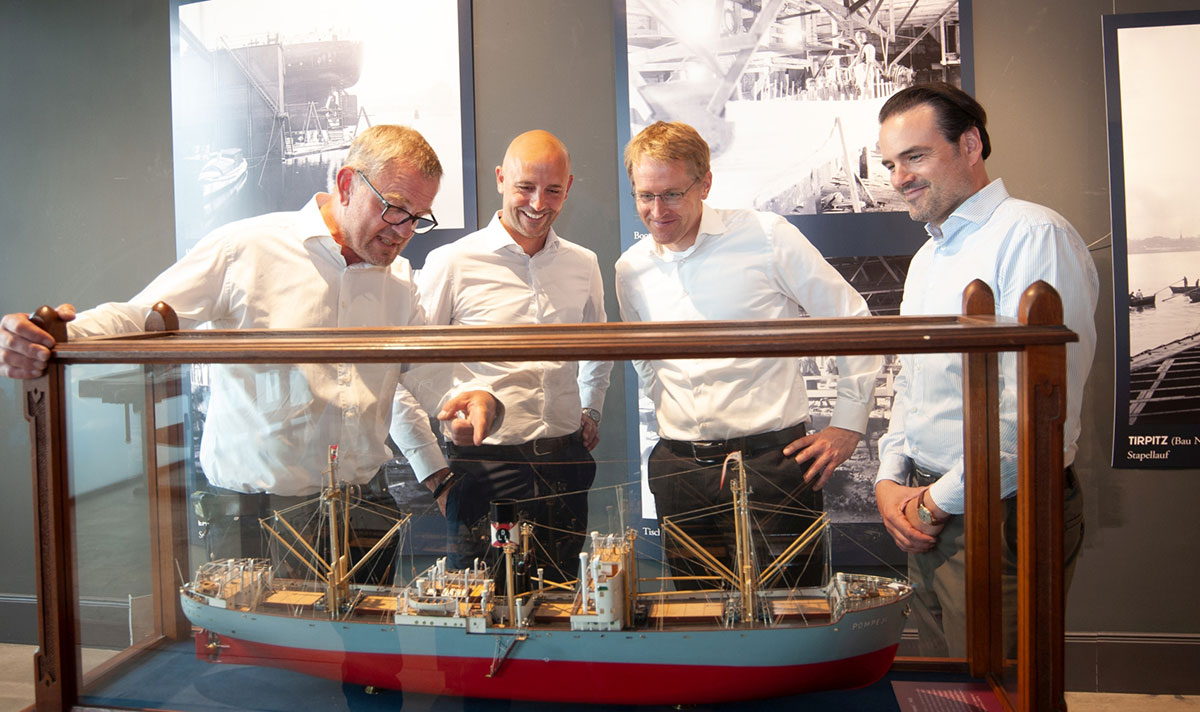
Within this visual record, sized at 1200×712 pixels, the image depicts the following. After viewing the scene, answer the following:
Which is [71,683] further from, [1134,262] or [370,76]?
[1134,262]

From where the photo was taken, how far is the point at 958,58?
3033mm

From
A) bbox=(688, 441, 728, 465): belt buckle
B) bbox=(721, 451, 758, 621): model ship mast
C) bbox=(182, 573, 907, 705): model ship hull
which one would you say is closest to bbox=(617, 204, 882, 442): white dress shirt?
bbox=(688, 441, 728, 465): belt buckle

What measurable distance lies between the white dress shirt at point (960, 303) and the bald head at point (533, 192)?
119cm

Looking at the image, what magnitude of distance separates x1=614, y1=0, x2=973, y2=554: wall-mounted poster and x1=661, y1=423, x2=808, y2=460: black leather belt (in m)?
1.66

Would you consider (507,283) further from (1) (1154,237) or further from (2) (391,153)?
(1) (1154,237)

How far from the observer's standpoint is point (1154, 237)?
3.01 m

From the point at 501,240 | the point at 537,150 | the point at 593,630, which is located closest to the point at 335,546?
the point at 593,630

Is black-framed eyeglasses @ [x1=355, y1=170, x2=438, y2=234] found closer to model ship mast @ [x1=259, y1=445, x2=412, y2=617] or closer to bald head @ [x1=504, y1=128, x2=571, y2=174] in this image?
bald head @ [x1=504, y1=128, x2=571, y2=174]

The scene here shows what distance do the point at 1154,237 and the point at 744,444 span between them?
7.58 feet

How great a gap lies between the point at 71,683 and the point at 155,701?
0.19 metres

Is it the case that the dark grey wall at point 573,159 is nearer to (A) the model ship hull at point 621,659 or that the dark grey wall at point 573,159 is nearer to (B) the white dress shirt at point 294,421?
(B) the white dress shirt at point 294,421

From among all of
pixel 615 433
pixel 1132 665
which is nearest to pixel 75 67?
pixel 615 433

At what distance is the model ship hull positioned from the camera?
1.59 meters

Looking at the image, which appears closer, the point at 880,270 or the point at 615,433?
the point at 615,433
